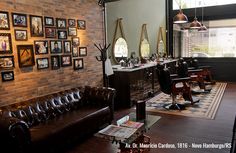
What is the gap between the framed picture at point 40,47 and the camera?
3.60m

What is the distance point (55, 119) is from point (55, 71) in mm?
1046

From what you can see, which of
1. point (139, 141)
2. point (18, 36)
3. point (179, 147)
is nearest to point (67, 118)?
point (139, 141)

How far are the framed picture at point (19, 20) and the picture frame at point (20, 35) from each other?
0.31ft

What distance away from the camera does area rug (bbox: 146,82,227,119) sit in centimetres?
457

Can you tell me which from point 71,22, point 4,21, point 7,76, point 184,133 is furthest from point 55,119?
point 184,133

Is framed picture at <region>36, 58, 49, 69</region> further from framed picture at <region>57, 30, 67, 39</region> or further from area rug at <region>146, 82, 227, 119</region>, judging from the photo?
area rug at <region>146, 82, 227, 119</region>

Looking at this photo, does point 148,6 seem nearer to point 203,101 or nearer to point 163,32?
point 163,32

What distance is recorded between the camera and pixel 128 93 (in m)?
5.10

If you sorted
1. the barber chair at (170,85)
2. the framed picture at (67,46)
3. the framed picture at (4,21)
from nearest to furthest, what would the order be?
1. the framed picture at (4,21)
2. the framed picture at (67,46)
3. the barber chair at (170,85)

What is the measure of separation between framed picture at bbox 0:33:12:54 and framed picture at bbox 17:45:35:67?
15cm

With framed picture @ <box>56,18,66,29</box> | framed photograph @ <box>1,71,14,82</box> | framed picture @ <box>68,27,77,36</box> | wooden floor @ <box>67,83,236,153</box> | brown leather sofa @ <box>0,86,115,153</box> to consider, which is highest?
framed picture @ <box>56,18,66,29</box>

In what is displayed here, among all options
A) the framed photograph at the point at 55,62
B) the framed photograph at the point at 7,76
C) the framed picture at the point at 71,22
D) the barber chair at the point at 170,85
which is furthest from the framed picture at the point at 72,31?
the barber chair at the point at 170,85

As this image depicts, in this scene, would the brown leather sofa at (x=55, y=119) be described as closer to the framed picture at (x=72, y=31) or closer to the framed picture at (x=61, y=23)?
the framed picture at (x=72, y=31)

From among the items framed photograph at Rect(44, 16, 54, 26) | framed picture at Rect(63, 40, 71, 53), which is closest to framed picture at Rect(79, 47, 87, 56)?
framed picture at Rect(63, 40, 71, 53)
